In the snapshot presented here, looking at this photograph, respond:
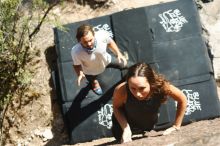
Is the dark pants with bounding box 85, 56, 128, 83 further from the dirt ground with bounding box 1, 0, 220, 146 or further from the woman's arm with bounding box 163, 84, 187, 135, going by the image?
the woman's arm with bounding box 163, 84, 187, 135

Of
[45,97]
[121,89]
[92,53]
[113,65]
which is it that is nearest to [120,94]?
[121,89]

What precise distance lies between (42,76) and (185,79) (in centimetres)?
220

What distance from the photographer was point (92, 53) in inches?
206

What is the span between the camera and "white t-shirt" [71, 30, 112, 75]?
205 inches

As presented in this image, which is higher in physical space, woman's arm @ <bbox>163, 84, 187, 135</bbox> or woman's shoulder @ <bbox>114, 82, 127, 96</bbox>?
woman's shoulder @ <bbox>114, 82, 127, 96</bbox>

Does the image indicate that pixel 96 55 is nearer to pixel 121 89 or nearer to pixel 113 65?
pixel 113 65

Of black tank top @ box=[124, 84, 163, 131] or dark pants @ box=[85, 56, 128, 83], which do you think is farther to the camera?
dark pants @ box=[85, 56, 128, 83]

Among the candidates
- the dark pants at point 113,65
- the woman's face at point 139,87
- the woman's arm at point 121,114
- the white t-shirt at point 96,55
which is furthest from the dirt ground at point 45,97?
the woman's face at point 139,87

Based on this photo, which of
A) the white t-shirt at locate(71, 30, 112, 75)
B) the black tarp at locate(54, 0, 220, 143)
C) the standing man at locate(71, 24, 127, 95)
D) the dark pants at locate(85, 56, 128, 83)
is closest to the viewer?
the standing man at locate(71, 24, 127, 95)

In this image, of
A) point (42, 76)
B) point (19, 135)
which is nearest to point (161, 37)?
point (42, 76)

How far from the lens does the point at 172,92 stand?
3.61 meters

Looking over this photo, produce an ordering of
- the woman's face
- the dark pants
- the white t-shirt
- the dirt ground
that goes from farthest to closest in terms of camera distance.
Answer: the dirt ground < the dark pants < the white t-shirt < the woman's face

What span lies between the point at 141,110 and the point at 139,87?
0.47 m

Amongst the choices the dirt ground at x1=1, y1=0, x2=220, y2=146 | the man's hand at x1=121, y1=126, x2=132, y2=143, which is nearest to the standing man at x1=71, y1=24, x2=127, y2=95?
the dirt ground at x1=1, y1=0, x2=220, y2=146
